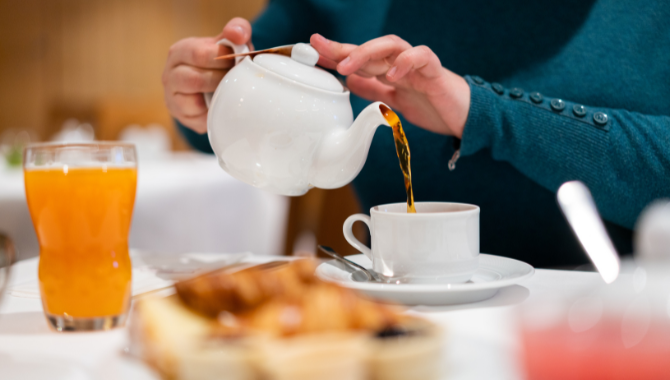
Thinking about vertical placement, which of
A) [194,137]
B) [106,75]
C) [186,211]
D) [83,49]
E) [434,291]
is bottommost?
[186,211]

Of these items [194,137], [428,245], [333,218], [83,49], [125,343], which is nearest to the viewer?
[125,343]

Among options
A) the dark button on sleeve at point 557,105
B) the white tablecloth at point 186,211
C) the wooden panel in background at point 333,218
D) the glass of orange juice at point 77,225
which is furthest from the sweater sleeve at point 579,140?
the white tablecloth at point 186,211

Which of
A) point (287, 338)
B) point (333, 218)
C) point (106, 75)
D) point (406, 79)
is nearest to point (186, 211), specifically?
point (333, 218)

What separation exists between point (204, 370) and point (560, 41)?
0.86m

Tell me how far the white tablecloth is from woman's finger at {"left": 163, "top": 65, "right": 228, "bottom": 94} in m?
0.69

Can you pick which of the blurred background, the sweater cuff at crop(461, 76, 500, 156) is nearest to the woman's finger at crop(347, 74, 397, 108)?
the sweater cuff at crop(461, 76, 500, 156)

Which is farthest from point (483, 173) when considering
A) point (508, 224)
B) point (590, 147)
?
point (590, 147)

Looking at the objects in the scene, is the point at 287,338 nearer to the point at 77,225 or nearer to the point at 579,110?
the point at 77,225

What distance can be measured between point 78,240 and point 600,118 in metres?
0.69

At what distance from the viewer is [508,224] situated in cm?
98

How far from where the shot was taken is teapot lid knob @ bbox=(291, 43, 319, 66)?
2.03 ft

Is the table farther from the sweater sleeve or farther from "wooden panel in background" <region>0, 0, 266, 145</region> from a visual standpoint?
"wooden panel in background" <region>0, 0, 266, 145</region>

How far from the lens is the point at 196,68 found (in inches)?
30.3

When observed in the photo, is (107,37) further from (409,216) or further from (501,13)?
(409,216)
